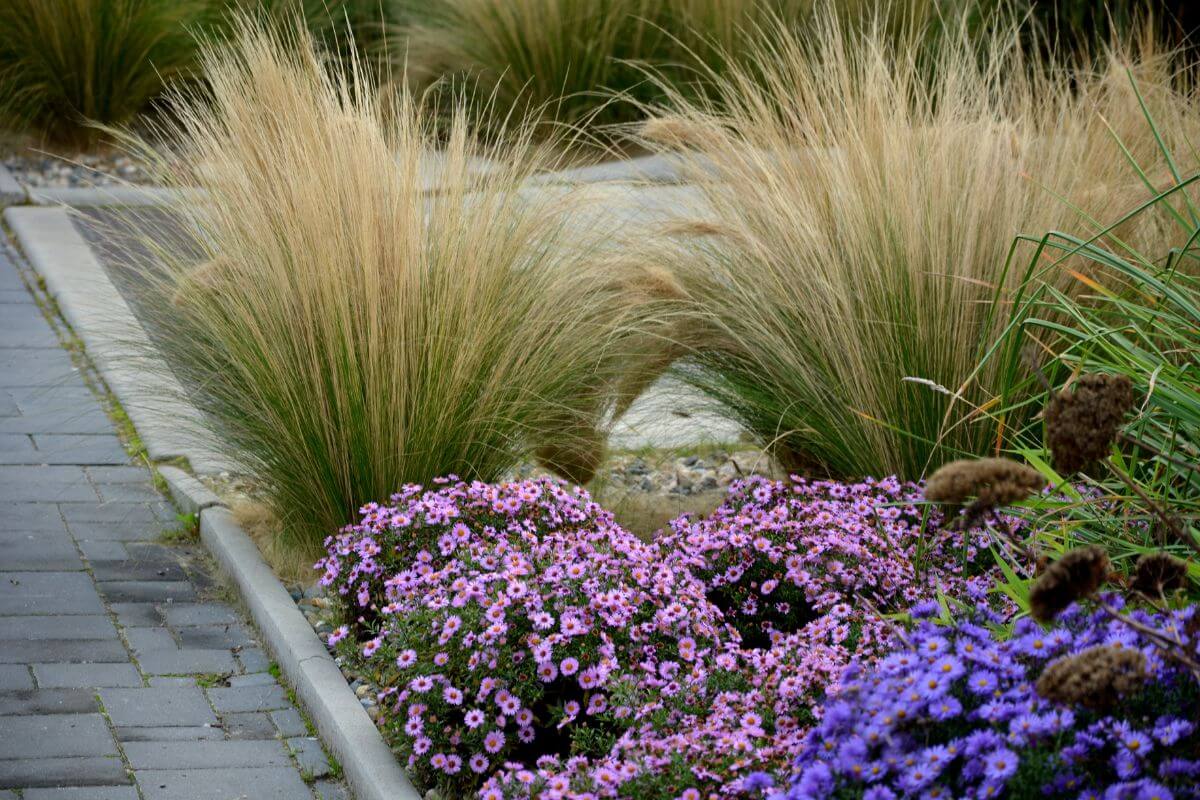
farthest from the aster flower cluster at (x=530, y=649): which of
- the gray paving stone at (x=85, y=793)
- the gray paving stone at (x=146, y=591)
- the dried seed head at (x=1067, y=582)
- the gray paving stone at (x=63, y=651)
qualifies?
the dried seed head at (x=1067, y=582)

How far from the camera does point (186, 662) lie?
11.1 ft

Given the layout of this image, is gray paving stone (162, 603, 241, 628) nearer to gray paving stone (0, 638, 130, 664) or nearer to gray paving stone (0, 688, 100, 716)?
gray paving stone (0, 638, 130, 664)

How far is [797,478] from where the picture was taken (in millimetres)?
3613

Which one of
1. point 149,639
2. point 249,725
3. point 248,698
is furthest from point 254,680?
point 149,639

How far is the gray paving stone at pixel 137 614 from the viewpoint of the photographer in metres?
3.57

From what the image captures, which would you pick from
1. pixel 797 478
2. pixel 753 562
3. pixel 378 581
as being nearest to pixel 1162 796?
pixel 753 562

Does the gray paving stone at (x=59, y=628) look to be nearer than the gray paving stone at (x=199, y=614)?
Yes

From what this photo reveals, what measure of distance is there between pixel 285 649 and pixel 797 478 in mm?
1414

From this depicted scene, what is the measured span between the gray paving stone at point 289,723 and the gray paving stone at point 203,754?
6 centimetres

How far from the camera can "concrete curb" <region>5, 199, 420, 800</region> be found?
2.89 metres

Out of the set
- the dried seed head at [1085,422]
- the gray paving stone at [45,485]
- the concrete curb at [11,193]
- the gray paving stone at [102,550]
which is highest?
the dried seed head at [1085,422]

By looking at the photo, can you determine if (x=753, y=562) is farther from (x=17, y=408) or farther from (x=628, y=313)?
(x=17, y=408)

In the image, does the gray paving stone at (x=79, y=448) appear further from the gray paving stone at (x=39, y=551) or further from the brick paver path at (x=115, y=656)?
the gray paving stone at (x=39, y=551)

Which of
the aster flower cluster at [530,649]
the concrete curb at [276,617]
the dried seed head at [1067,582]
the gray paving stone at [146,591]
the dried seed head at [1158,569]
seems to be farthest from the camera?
Result: the gray paving stone at [146,591]
